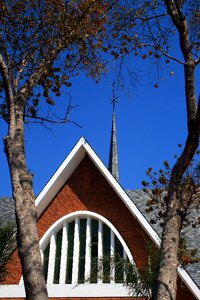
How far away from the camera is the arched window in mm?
13719

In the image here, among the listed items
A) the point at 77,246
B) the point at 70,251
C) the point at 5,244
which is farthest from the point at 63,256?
the point at 5,244

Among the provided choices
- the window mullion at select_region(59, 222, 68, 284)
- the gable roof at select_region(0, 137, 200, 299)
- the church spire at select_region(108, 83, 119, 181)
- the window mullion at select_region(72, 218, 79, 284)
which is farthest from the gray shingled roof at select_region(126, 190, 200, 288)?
the church spire at select_region(108, 83, 119, 181)

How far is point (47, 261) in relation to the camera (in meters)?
14.3

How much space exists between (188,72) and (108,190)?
868 cm

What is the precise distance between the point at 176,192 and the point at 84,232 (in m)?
8.96

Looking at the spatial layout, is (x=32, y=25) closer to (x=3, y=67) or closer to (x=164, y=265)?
(x=3, y=67)

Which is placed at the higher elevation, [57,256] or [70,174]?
[70,174]

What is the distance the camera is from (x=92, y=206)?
584 inches

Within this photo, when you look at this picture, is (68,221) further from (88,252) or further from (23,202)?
(23,202)

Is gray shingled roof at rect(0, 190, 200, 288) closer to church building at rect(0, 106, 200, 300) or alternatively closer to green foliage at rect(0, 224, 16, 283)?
church building at rect(0, 106, 200, 300)

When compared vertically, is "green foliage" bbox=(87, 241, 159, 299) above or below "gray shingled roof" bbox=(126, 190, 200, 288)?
below

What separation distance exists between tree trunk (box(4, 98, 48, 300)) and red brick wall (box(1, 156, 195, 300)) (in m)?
7.92

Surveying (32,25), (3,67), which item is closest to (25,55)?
(32,25)

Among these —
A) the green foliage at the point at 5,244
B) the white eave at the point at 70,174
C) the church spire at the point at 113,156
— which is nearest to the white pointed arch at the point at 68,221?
the white eave at the point at 70,174
